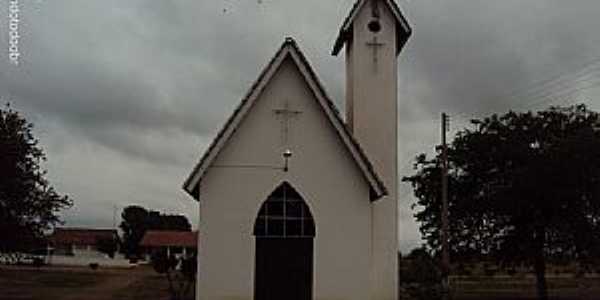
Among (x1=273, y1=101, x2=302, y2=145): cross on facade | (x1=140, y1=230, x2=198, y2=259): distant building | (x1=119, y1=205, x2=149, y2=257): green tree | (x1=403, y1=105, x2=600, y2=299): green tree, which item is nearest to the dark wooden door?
(x1=273, y1=101, x2=302, y2=145): cross on facade

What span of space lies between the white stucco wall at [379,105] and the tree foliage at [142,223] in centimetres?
10526

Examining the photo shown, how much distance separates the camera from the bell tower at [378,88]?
24.2 metres

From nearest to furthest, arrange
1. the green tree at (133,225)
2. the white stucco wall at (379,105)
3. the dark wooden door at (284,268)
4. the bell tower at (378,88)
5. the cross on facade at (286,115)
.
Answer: the dark wooden door at (284,268) < the cross on facade at (286,115) < the white stucco wall at (379,105) < the bell tower at (378,88) < the green tree at (133,225)

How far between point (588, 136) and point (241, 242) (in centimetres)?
2823

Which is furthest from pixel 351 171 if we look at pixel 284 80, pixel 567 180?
pixel 567 180

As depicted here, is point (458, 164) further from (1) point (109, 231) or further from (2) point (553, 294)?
(1) point (109, 231)

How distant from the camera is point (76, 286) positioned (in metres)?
51.1

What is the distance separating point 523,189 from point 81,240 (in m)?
104

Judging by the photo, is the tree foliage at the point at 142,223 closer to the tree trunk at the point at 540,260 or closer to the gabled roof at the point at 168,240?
the gabled roof at the point at 168,240

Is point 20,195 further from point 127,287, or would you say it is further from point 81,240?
point 81,240

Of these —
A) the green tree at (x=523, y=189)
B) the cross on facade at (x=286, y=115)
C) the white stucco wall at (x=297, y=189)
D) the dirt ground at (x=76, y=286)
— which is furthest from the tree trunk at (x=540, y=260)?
the cross on facade at (x=286, y=115)

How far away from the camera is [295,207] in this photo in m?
22.1

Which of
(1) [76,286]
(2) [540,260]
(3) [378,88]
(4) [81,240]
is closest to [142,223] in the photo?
(4) [81,240]

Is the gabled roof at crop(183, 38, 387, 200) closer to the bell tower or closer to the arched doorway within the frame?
the arched doorway
